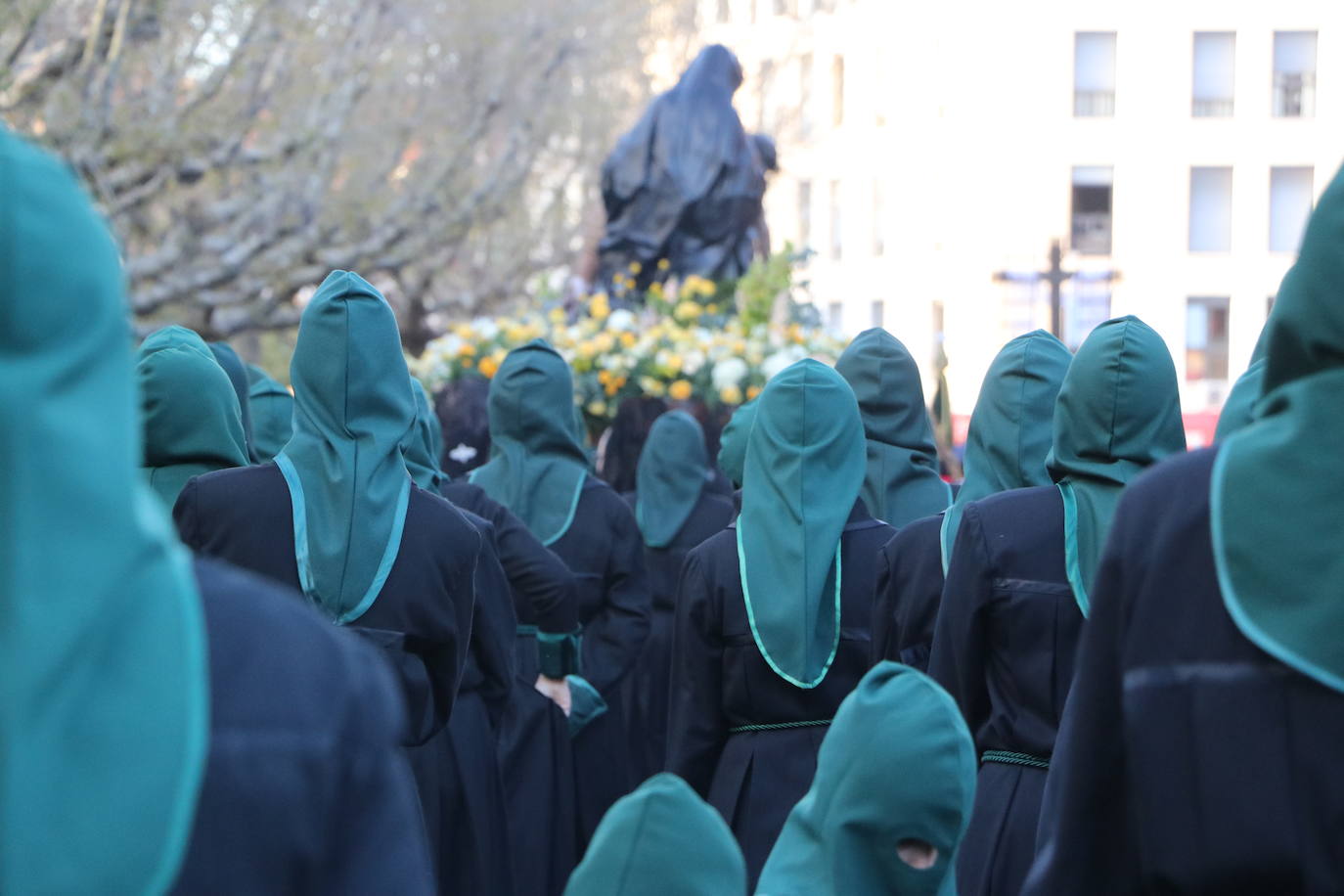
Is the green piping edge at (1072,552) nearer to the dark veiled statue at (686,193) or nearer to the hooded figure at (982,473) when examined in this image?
the hooded figure at (982,473)

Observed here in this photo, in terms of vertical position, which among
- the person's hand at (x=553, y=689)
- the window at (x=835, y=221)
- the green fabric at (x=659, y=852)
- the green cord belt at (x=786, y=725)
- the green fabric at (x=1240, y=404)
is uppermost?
the window at (x=835, y=221)

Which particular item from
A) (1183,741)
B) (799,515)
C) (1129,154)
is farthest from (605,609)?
(1129,154)

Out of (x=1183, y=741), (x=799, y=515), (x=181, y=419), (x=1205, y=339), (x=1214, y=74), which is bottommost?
(x=1205, y=339)

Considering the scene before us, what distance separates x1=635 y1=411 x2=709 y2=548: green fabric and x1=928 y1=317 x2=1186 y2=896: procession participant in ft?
12.7

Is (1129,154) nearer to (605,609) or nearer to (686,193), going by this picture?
(686,193)

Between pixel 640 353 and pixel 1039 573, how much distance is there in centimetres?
555

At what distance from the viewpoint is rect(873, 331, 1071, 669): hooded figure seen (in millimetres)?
4410

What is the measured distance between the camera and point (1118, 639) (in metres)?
2.09

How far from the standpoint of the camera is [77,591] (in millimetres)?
1402

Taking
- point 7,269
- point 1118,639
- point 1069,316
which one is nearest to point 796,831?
point 1118,639

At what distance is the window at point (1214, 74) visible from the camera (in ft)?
129

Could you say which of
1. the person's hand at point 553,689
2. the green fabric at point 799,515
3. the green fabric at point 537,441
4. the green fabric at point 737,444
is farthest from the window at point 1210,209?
the green fabric at point 799,515

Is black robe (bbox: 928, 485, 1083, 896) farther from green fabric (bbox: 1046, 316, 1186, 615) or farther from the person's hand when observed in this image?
the person's hand

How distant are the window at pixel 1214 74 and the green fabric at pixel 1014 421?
3699cm
